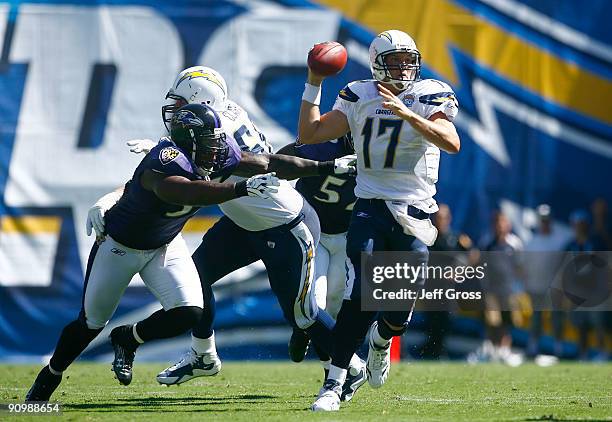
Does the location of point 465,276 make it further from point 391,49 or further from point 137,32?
point 391,49

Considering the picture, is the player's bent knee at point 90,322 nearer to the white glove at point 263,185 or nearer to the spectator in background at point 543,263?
the white glove at point 263,185

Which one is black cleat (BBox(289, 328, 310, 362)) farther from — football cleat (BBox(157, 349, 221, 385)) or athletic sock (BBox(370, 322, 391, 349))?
athletic sock (BBox(370, 322, 391, 349))

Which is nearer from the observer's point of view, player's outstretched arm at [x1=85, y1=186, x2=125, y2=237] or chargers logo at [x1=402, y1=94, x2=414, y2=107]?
player's outstretched arm at [x1=85, y1=186, x2=125, y2=237]

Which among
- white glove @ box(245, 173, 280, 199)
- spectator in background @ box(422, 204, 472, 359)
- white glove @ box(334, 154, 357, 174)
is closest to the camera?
white glove @ box(245, 173, 280, 199)

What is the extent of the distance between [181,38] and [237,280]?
8.16 feet

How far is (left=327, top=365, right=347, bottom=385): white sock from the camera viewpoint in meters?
5.66

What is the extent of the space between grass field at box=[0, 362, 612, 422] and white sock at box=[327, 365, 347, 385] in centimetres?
16

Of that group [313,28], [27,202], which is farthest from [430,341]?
[27,202]

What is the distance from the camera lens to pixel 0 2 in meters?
10.7

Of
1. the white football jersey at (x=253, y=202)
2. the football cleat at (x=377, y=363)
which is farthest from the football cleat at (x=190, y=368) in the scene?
the football cleat at (x=377, y=363)

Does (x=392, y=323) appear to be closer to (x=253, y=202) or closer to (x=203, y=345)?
(x=253, y=202)

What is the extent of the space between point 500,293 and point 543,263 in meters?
0.54

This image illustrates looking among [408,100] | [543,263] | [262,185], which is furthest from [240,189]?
[543,263]

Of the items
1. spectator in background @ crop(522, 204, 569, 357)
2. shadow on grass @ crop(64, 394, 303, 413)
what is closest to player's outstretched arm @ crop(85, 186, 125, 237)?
shadow on grass @ crop(64, 394, 303, 413)
